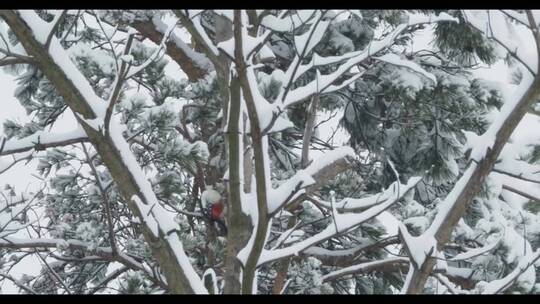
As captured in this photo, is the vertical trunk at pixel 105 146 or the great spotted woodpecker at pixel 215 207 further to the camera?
the great spotted woodpecker at pixel 215 207

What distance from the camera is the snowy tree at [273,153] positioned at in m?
3.16

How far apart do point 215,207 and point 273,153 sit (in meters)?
1.40

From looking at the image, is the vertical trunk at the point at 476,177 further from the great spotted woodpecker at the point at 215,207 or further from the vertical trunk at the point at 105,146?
the great spotted woodpecker at the point at 215,207

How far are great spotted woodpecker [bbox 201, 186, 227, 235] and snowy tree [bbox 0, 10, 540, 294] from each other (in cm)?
1

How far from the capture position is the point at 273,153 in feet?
21.6

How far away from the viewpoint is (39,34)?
371 centimetres

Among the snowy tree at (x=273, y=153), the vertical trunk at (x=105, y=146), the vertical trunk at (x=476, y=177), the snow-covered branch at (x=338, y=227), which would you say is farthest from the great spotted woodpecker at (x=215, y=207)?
the vertical trunk at (x=476, y=177)

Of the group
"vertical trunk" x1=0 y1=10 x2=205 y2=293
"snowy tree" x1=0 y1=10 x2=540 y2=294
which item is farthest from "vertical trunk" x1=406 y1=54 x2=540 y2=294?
"vertical trunk" x1=0 y1=10 x2=205 y2=293

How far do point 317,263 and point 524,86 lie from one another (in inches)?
99.6

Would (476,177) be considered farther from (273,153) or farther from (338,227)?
(273,153)

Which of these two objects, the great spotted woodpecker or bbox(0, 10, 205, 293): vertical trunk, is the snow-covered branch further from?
the great spotted woodpecker

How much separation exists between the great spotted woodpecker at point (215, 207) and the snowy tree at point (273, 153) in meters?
0.01

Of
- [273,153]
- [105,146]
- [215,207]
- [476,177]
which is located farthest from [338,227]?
[273,153]

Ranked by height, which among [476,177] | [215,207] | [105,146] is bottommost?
[476,177]
